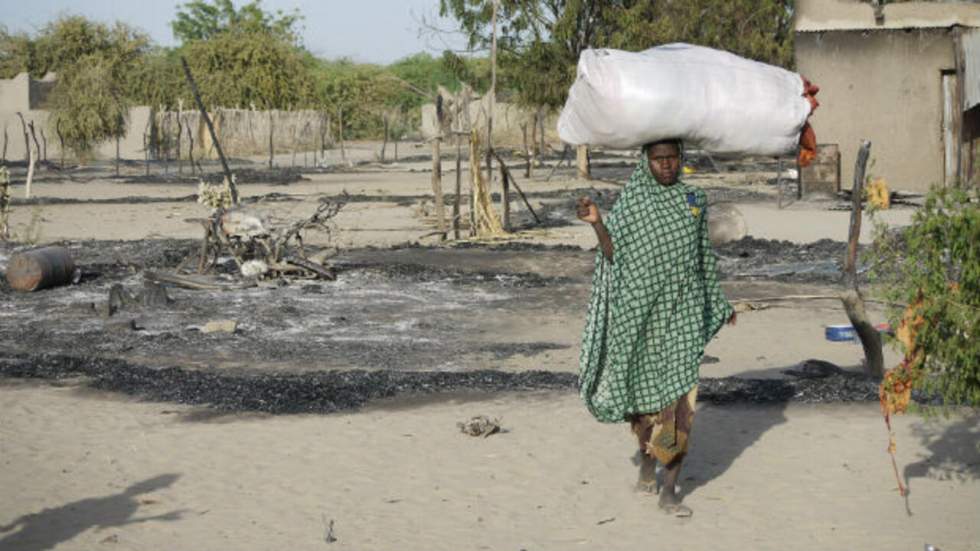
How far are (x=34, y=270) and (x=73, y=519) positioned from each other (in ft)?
24.1

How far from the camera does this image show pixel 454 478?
6625 millimetres

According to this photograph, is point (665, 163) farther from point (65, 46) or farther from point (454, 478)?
point (65, 46)

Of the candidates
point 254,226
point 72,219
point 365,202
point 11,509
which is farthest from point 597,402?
point 365,202

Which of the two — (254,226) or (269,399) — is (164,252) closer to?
(254,226)

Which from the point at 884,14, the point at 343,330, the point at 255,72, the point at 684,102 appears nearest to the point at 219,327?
the point at 343,330

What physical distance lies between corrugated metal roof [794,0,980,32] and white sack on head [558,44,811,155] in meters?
16.8

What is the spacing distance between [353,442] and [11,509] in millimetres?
1781

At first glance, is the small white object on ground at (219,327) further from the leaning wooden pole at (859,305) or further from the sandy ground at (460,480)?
the leaning wooden pole at (859,305)

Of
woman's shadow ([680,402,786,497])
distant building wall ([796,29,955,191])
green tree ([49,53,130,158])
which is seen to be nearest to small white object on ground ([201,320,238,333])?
woman's shadow ([680,402,786,497])

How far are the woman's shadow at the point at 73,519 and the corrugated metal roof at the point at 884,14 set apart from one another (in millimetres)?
18335

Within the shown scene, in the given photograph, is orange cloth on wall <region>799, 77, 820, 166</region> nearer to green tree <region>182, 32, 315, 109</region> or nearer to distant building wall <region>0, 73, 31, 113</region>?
distant building wall <region>0, 73, 31, 113</region>

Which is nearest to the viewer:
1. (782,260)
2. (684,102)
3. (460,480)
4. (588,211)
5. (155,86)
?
(588,211)

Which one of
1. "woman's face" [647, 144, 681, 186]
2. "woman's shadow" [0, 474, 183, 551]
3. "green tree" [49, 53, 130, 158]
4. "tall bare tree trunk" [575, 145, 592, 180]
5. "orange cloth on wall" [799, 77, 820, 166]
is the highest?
"green tree" [49, 53, 130, 158]

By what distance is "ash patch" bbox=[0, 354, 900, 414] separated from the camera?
8.18m
